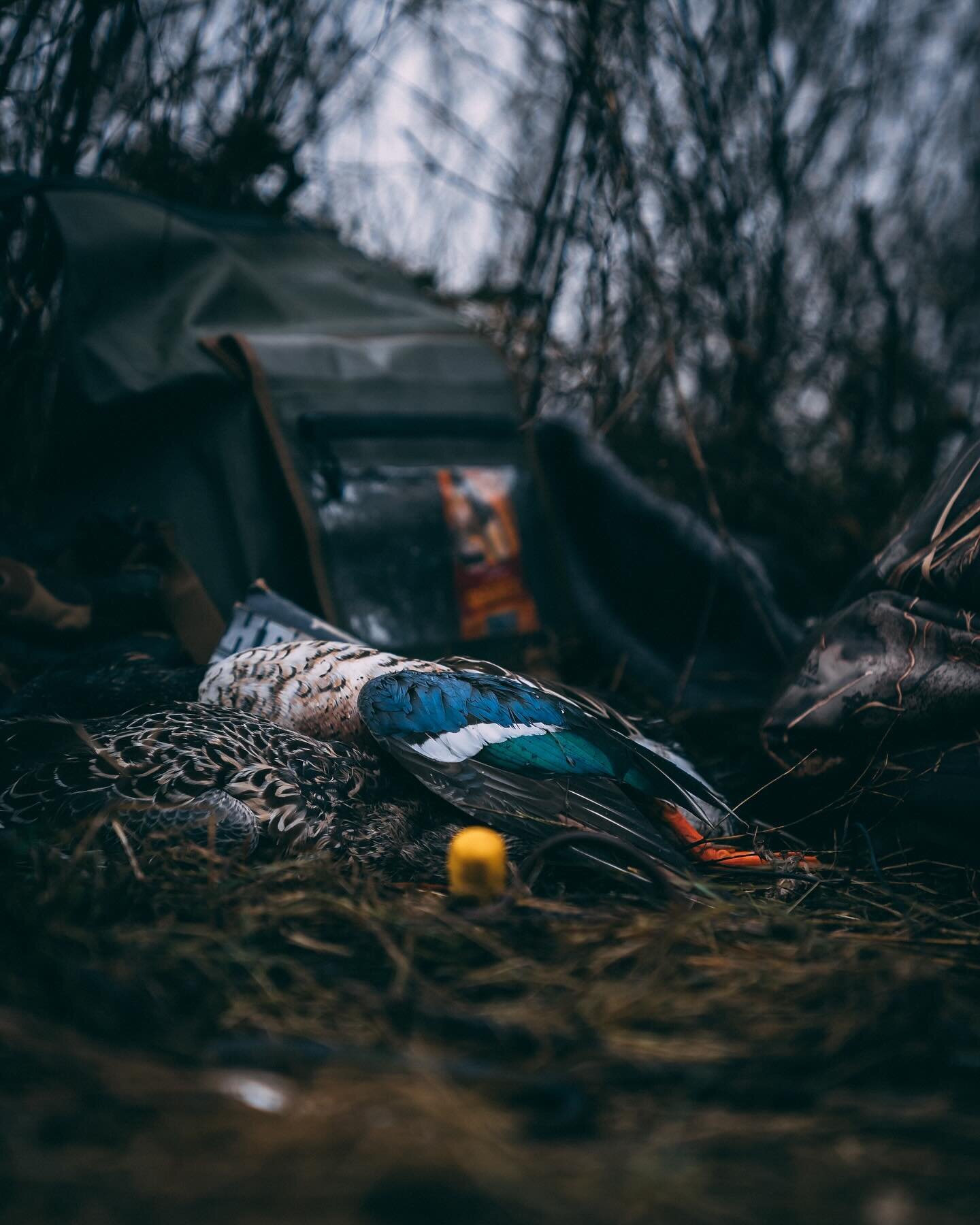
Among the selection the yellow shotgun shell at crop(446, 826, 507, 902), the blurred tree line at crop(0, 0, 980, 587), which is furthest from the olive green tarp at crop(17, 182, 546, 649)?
the yellow shotgun shell at crop(446, 826, 507, 902)

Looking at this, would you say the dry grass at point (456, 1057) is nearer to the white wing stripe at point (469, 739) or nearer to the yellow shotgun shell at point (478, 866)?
the yellow shotgun shell at point (478, 866)

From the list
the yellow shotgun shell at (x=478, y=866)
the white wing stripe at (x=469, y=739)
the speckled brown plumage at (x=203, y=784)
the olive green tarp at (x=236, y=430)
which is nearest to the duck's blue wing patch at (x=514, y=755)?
the white wing stripe at (x=469, y=739)

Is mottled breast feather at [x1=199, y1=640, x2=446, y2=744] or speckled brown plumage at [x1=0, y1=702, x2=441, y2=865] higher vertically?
mottled breast feather at [x1=199, y1=640, x2=446, y2=744]

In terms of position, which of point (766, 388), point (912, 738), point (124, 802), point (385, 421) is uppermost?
point (766, 388)

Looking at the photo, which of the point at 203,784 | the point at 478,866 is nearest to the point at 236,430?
the point at 203,784

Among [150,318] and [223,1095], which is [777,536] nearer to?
[150,318]

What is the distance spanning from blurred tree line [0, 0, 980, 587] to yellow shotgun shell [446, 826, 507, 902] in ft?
4.52

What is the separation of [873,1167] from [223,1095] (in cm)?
62

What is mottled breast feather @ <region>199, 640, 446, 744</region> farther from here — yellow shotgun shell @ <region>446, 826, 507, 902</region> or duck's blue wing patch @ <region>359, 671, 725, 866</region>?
yellow shotgun shell @ <region>446, 826, 507, 902</region>

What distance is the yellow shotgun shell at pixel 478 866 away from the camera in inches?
54.6

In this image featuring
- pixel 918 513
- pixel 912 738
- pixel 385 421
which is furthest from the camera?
pixel 385 421

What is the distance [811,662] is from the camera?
2.06 meters

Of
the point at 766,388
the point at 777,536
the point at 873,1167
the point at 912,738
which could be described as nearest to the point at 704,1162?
the point at 873,1167

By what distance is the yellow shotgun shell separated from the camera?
1.39 m
